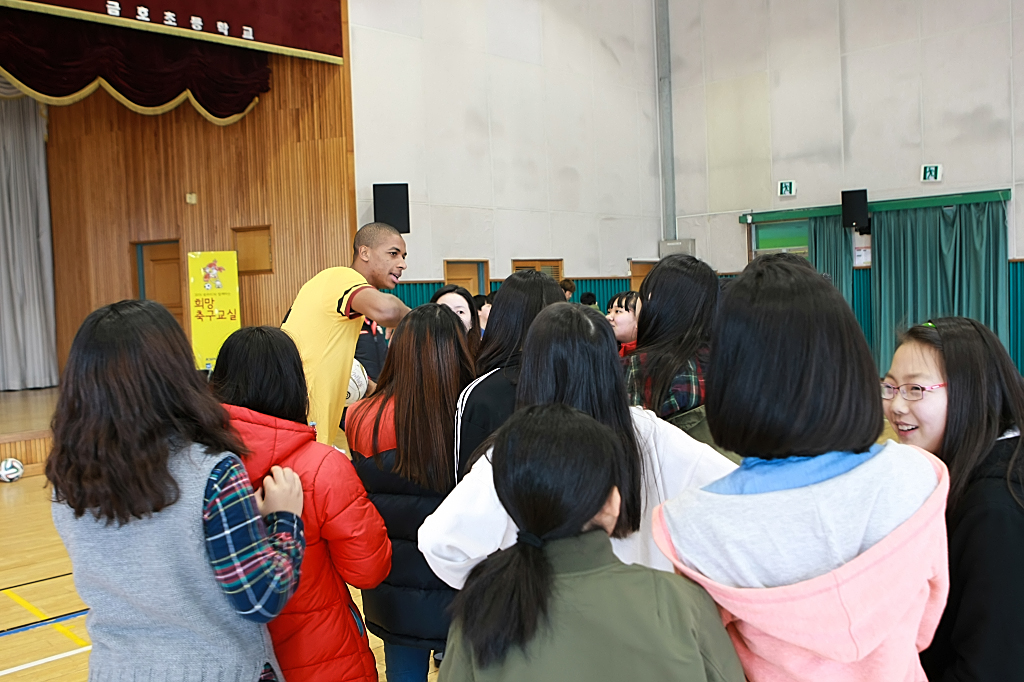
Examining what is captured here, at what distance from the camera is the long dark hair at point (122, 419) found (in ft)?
4.79

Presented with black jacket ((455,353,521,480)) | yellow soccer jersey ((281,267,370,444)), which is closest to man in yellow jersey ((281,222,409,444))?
yellow soccer jersey ((281,267,370,444))

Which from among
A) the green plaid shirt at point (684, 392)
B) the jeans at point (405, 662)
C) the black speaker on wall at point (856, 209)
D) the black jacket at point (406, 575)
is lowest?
the jeans at point (405, 662)

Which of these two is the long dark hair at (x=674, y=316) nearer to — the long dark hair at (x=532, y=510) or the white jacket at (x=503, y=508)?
the white jacket at (x=503, y=508)

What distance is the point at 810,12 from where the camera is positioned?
11383 mm

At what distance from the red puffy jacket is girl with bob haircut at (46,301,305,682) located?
0.32 m

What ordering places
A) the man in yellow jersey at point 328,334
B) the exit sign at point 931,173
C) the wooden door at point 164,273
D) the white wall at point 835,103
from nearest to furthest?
the man in yellow jersey at point 328,334
the white wall at point 835,103
the exit sign at point 931,173
the wooden door at point 164,273

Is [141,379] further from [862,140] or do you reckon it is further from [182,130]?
[862,140]

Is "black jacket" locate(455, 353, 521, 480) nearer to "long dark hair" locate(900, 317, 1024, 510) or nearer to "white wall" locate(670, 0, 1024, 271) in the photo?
"long dark hair" locate(900, 317, 1024, 510)

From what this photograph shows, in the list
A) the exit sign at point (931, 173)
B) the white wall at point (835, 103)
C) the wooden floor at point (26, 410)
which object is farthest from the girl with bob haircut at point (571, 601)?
the exit sign at point (931, 173)

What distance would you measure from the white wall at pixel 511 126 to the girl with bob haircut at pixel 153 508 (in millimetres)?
7817

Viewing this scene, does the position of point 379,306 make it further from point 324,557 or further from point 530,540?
point 530,540

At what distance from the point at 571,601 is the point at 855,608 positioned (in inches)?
15.2

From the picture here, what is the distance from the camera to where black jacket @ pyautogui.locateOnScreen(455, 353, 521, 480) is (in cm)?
207

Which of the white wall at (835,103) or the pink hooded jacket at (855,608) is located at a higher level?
the white wall at (835,103)
